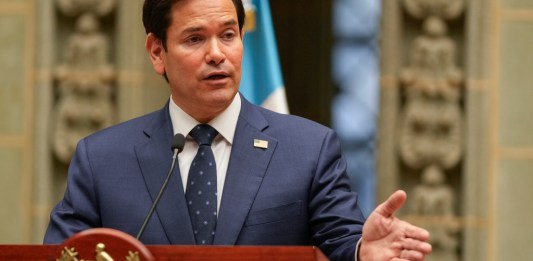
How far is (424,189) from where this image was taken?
19.6 feet

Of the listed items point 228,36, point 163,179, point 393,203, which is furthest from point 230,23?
point 393,203

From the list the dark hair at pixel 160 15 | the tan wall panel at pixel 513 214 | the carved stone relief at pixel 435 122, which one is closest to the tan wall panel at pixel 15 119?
the carved stone relief at pixel 435 122

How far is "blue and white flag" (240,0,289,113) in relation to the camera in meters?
5.76

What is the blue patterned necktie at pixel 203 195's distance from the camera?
148 inches

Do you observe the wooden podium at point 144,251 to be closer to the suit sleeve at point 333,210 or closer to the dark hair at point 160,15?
the suit sleeve at point 333,210

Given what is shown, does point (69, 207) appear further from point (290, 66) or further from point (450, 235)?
point (290, 66)

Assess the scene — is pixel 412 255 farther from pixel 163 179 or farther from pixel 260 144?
pixel 163 179

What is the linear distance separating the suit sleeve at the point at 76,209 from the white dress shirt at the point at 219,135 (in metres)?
0.27

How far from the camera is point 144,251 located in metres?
3.23

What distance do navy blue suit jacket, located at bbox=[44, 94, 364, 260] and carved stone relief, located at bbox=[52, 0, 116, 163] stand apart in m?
2.05

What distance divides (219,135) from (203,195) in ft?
0.73

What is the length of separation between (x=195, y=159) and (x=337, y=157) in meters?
0.41

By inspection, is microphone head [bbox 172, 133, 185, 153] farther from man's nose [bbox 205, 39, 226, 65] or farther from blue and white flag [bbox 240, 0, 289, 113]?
blue and white flag [bbox 240, 0, 289, 113]

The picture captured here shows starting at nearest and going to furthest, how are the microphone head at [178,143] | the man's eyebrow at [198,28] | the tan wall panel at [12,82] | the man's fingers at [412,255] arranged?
the man's fingers at [412,255]
the microphone head at [178,143]
the man's eyebrow at [198,28]
the tan wall panel at [12,82]
